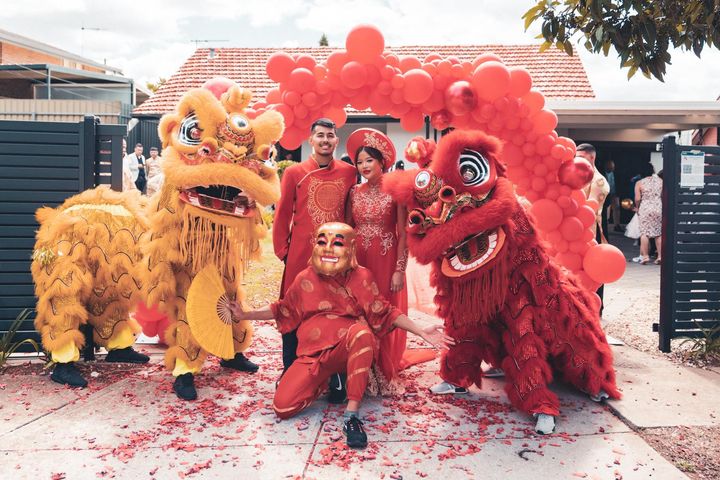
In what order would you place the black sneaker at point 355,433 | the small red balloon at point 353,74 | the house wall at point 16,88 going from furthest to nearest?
the house wall at point 16,88 → the small red balloon at point 353,74 → the black sneaker at point 355,433

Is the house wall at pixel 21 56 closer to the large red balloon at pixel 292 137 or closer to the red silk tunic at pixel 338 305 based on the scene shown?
the large red balloon at pixel 292 137

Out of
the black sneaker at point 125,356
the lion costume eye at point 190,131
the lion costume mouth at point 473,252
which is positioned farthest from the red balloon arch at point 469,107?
the black sneaker at point 125,356

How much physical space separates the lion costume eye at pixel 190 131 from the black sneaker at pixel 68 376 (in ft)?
5.76

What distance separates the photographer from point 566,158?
453cm

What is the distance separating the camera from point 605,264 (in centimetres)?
445

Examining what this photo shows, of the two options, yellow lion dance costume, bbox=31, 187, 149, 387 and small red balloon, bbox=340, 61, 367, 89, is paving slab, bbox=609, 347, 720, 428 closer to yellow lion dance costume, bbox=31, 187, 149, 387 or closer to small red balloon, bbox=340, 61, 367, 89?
small red balloon, bbox=340, 61, 367, 89

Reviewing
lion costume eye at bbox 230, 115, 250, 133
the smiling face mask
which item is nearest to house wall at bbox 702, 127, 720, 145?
the smiling face mask

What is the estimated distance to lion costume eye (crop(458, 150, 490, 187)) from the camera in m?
3.38

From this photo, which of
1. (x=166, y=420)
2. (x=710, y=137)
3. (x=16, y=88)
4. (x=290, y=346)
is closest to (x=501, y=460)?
(x=290, y=346)

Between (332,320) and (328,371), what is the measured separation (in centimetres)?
30

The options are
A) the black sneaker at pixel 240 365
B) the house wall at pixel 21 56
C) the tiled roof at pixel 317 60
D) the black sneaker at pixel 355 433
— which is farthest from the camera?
the house wall at pixel 21 56

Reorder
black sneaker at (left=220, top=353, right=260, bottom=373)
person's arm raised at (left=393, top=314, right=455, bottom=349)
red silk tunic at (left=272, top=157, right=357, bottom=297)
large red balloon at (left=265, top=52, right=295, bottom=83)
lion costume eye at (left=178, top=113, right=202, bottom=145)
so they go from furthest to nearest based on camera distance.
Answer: black sneaker at (left=220, top=353, right=260, bottom=373) → large red balloon at (left=265, top=52, right=295, bottom=83) → red silk tunic at (left=272, top=157, right=357, bottom=297) → lion costume eye at (left=178, top=113, right=202, bottom=145) → person's arm raised at (left=393, top=314, right=455, bottom=349)

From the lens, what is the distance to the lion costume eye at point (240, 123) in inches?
145

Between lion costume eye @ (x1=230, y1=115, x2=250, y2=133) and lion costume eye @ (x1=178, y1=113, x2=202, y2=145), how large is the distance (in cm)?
21
